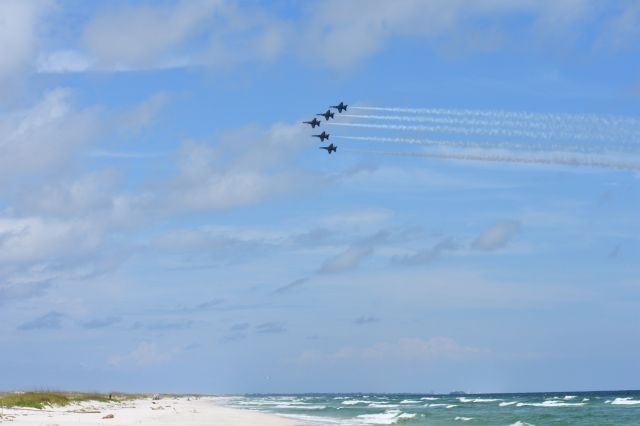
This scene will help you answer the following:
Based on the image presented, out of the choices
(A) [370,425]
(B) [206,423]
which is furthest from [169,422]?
(A) [370,425]

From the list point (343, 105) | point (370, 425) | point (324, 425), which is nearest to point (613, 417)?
point (370, 425)

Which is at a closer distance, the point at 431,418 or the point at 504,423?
the point at 504,423

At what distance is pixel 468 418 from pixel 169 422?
126 feet

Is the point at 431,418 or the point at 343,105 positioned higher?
the point at 343,105

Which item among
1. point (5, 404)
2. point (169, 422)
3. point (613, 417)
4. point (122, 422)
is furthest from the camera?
point (613, 417)

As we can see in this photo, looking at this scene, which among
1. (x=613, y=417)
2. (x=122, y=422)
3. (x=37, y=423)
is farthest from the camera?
(x=613, y=417)

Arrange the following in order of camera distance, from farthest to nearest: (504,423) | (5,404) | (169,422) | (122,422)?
(504,423) < (5,404) < (169,422) < (122,422)

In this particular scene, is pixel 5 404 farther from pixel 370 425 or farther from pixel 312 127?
pixel 312 127

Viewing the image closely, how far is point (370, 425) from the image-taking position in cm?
8162

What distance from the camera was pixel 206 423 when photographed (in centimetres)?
7300

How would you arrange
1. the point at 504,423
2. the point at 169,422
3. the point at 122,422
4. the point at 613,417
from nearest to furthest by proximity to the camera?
the point at 122,422 < the point at 169,422 < the point at 504,423 < the point at 613,417

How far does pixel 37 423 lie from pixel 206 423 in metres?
18.8

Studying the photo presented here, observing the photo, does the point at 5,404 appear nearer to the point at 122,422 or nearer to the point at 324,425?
the point at 122,422

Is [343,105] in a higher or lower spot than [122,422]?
higher
